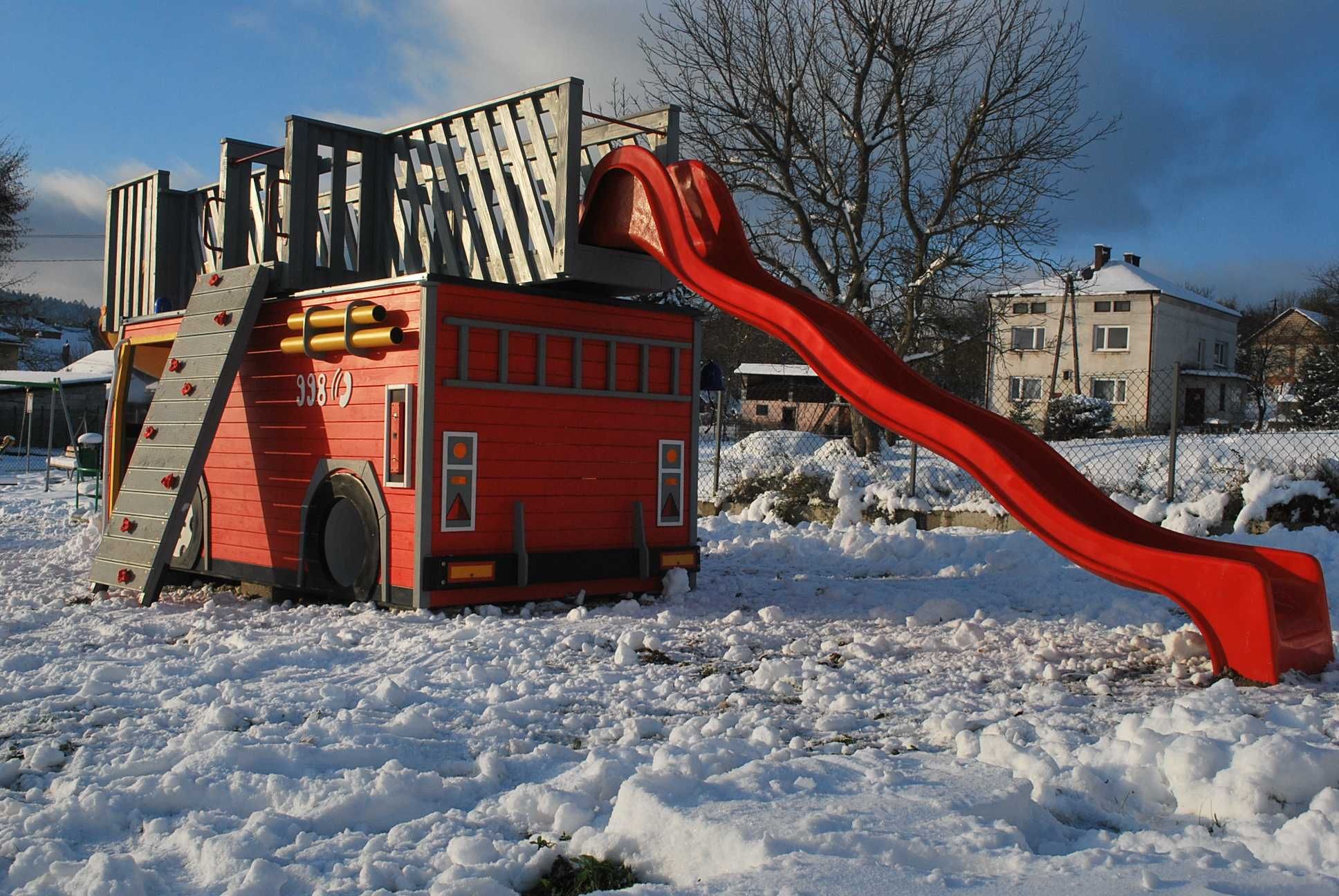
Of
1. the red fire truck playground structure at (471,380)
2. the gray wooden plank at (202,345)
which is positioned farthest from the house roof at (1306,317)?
the gray wooden plank at (202,345)

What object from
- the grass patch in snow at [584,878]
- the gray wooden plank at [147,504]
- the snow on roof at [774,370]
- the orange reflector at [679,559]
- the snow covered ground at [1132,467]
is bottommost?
the grass patch in snow at [584,878]

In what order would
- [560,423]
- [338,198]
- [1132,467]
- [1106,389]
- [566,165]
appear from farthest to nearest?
[1106,389] < [1132,467] < [338,198] < [560,423] < [566,165]

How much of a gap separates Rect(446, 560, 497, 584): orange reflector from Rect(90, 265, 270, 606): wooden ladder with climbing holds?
2661mm

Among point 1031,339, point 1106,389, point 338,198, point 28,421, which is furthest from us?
point 1031,339

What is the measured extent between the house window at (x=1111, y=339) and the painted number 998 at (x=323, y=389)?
45.0m

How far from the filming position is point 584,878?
11.8 ft

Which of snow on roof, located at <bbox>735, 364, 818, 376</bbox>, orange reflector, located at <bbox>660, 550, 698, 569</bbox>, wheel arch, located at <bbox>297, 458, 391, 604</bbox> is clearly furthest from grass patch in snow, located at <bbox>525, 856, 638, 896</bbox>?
snow on roof, located at <bbox>735, 364, 818, 376</bbox>

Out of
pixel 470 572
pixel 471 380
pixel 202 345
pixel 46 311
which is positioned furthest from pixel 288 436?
pixel 46 311

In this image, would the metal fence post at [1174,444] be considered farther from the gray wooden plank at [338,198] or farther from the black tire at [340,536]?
the gray wooden plank at [338,198]

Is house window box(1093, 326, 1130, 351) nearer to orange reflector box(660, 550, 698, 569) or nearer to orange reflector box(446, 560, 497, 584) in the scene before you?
orange reflector box(660, 550, 698, 569)

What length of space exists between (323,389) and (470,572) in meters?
2.24

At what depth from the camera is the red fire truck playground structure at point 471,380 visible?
8.91m

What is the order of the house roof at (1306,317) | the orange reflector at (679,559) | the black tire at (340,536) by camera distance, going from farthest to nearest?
1. the house roof at (1306,317)
2. the orange reflector at (679,559)
3. the black tire at (340,536)

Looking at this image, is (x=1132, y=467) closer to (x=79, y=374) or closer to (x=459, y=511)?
(x=459, y=511)
